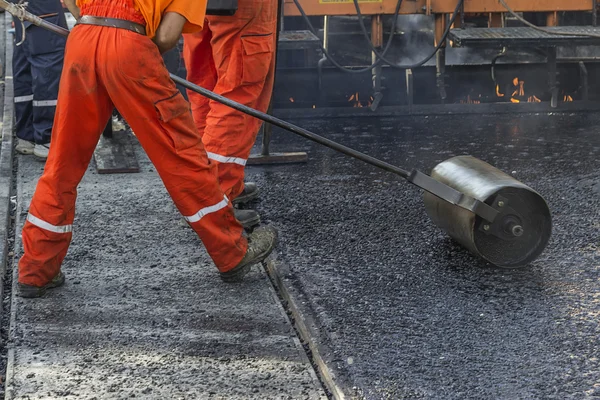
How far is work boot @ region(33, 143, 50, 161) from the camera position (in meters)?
5.93

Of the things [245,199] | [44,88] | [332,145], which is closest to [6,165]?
[44,88]

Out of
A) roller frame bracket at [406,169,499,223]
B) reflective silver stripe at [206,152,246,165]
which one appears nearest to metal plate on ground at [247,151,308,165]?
reflective silver stripe at [206,152,246,165]

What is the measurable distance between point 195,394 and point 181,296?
0.89m

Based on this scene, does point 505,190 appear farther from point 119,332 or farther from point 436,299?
point 119,332

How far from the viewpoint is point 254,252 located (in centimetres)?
393

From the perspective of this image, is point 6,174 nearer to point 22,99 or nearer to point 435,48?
point 22,99

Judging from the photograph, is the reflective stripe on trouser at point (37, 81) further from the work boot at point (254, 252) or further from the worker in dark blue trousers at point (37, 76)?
the work boot at point (254, 252)

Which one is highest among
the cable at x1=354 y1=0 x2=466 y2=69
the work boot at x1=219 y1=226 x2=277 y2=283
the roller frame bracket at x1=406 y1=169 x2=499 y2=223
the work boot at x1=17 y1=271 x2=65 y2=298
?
the cable at x1=354 y1=0 x2=466 y2=69

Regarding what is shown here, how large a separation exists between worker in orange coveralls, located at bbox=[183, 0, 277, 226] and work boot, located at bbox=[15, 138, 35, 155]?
2.01 m

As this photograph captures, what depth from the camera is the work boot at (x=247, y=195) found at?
5051 mm

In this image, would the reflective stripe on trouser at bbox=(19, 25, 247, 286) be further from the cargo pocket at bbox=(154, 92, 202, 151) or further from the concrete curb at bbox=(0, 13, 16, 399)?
the concrete curb at bbox=(0, 13, 16, 399)

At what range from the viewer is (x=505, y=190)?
13.1ft

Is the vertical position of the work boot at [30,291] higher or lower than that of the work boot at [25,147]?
higher

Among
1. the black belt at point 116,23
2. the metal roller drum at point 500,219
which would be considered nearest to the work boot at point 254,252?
the metal roller drum at point 500,219
